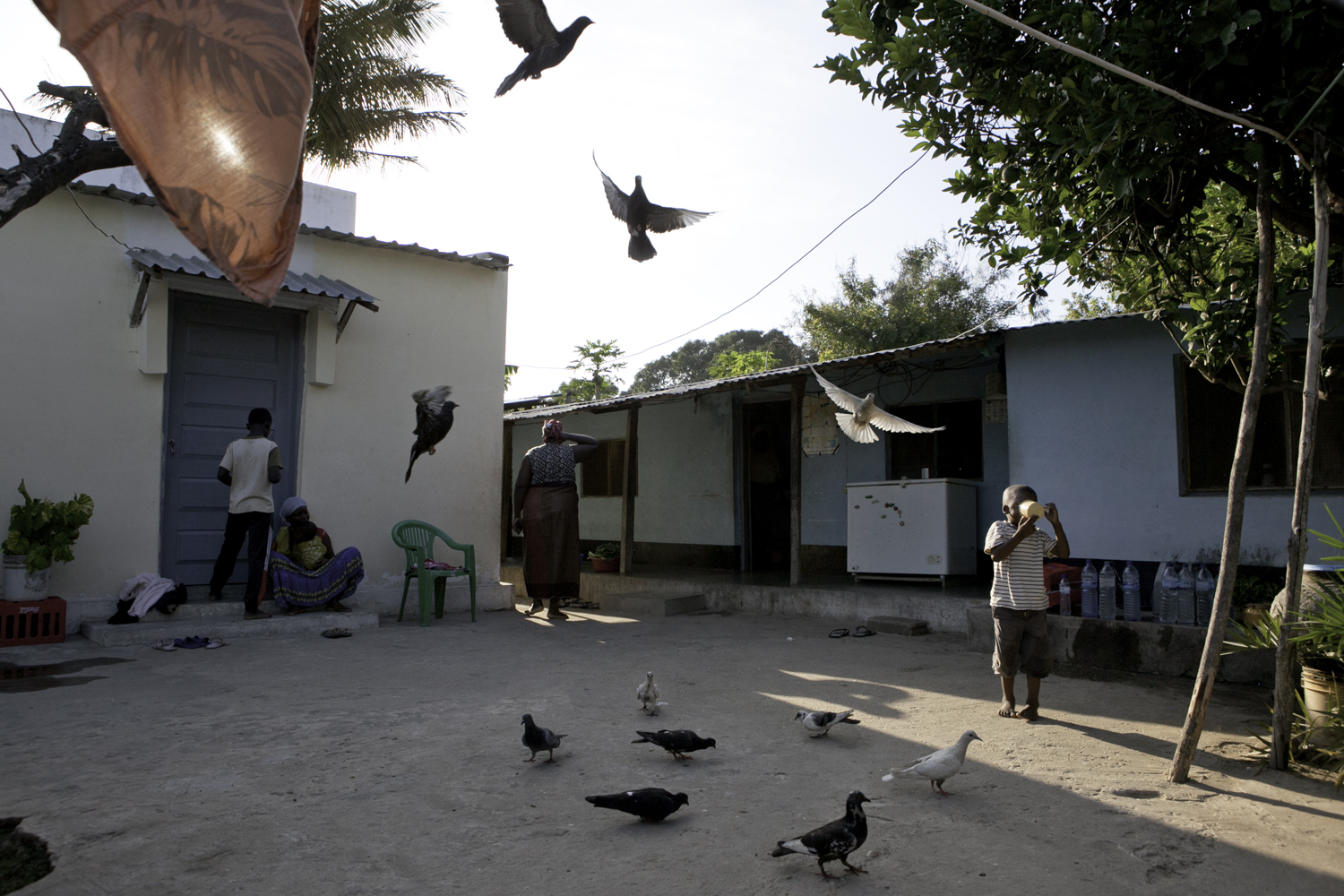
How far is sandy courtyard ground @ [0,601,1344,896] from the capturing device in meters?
2.66

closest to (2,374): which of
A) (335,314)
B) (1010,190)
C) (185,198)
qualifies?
(335,314)

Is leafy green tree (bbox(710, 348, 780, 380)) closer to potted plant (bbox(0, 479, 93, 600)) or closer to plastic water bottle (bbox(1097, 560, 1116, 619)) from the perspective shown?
plastic water bottle (bbox(1097, 560, 1116, 619))

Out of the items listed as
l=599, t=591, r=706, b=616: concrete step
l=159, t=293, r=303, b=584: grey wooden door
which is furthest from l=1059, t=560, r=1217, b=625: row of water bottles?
l=159, t=293, r=303, b=584: grey wooden door

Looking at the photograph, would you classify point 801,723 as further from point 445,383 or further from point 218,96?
point 445,383

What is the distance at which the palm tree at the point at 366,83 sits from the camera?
1273 centimetres

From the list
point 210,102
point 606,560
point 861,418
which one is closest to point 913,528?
point 861,418

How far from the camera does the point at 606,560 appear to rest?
12.0 meters

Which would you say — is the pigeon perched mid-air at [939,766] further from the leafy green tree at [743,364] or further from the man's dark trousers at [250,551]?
the leafy green tree at [743,364]

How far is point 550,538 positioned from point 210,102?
7.03 m

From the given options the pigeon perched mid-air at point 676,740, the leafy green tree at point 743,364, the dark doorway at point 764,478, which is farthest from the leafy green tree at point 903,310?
the pigeon perched mid-air at point 676,740

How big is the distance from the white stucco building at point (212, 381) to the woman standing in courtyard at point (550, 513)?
0.84 meters

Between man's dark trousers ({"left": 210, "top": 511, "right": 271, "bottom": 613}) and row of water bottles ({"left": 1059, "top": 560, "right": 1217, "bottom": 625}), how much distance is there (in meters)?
6.78

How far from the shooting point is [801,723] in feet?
14.2

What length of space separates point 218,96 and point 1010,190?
15.1 ft
